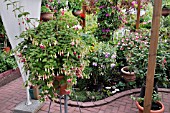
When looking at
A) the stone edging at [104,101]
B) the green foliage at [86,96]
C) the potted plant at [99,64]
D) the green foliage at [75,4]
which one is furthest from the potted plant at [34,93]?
the green foliage at [75,4]

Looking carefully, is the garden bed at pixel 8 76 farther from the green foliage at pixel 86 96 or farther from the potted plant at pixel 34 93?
the green foliage at pixel 86 96

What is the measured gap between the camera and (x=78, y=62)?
5.54 ft

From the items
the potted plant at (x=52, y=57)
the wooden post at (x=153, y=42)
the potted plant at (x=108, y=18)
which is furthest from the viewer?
the potted plant at (x=108, y=18)

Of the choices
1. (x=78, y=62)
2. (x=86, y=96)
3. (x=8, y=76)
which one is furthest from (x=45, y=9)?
(x=78, y=62)

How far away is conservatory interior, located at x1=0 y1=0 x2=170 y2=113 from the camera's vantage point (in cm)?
160

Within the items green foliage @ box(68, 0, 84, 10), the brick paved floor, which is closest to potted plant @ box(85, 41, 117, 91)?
the brick paved floor

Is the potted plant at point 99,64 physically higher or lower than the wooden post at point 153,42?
lower

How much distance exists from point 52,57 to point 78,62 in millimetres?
258

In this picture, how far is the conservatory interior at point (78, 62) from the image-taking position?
5.27ft

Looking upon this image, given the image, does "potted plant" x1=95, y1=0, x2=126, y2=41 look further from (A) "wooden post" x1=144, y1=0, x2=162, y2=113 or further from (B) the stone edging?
(A) "wooden post" x1=144, y1=0, x2=162, y2=113

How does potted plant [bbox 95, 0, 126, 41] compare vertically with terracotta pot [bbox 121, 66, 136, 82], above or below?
above

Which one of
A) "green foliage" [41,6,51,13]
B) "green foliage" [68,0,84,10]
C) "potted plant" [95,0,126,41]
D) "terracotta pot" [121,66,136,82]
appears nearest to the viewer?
"terracotta pot" [121,66,136,82]

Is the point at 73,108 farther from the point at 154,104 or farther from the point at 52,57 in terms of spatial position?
the point at 52,57

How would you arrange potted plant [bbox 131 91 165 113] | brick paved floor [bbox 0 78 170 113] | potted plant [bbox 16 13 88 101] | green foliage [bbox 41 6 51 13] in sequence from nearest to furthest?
potted plant [bbox 16 13 88 101] < potted plant [bbox 131 91 165 113] < brick paved floor [bbox 0 78 170 113] < green foliage [bbox 41 6 51 13]
